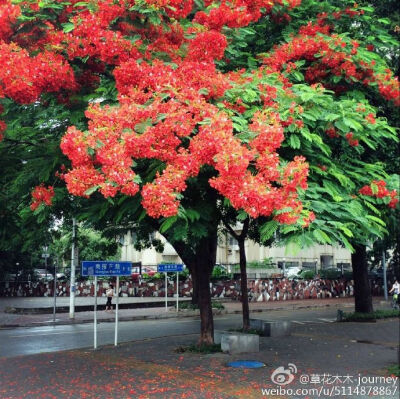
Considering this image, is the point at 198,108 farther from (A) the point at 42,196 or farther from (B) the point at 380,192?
(B) the point at 380,192

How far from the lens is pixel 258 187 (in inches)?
282

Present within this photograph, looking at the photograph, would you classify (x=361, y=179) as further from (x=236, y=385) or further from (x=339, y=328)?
(x=339, y=328)

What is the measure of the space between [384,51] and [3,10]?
28.6ft

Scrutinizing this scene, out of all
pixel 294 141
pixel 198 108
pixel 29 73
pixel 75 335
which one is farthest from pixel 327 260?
pixel 29 73

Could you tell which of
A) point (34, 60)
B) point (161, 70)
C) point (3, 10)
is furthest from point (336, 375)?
point (3, 10)

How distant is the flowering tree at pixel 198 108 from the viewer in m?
7.46

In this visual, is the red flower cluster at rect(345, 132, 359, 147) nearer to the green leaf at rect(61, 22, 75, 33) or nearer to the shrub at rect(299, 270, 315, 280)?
the green leaf at rect(61, 22, 75, 33)

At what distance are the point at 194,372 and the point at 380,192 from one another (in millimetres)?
4798

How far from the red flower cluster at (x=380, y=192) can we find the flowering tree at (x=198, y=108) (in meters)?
0.03

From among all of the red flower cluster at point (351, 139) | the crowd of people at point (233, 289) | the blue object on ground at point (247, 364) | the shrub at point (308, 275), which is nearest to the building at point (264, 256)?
the shrub at point (308, 275)

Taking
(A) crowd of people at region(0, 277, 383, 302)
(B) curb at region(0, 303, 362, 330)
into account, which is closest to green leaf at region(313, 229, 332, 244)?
(B) curb at region(0, 303, 362, 330)

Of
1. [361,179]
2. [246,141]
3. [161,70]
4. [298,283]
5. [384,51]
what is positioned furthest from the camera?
[298,283]

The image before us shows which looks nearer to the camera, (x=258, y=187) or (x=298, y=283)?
(x=258, y=187)

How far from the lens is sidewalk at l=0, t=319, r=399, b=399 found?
328 inches
